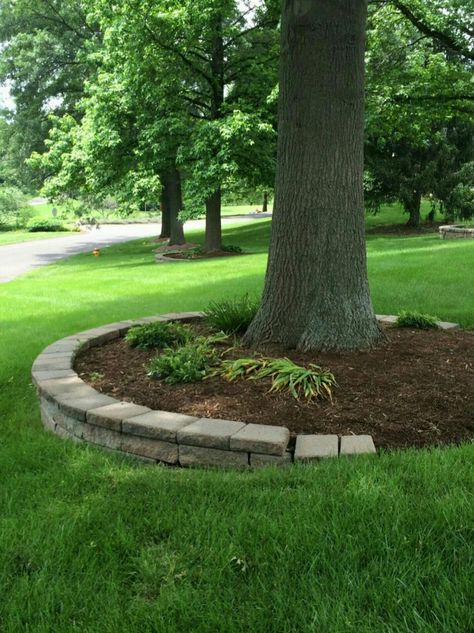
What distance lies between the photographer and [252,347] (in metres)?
4.38

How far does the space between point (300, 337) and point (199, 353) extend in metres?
0.76

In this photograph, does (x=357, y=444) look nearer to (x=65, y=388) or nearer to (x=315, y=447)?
(x=315, y=447)

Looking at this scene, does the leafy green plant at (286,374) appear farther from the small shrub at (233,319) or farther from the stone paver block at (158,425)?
the small shrub at (233,319)

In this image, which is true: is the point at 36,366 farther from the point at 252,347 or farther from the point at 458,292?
the point at 458,292

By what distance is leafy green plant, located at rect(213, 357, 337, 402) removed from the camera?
3441 millimetres

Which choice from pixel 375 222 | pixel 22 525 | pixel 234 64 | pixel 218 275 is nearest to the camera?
pixel 22 525

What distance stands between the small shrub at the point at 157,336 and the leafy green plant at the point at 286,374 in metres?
0.83

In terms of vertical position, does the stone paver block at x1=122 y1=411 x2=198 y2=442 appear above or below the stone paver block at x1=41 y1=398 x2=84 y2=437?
above

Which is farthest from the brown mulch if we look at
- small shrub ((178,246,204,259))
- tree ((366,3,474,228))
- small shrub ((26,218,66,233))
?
small shrub ((26,218,66,233))

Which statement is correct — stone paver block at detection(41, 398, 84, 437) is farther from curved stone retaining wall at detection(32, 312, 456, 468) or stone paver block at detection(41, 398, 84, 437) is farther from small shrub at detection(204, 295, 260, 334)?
small shrub at detection(204, 295, 260, 334)

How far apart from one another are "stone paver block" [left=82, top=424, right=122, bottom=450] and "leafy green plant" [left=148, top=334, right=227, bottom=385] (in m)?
0.69

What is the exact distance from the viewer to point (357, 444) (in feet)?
9.38

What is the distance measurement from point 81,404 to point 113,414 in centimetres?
32

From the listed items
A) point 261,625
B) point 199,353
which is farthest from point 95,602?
point 199,353
